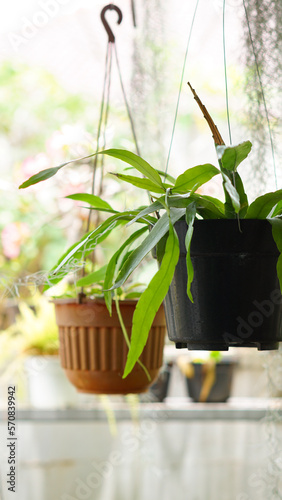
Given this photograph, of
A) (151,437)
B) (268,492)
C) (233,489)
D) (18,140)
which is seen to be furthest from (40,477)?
(18,140)

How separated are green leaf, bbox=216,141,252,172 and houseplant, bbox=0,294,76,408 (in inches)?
44.1

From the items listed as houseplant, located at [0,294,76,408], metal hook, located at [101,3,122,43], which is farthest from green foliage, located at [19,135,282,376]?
houseplant, located at [0,294,76,408]

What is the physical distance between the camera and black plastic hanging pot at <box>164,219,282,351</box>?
0.60 metres

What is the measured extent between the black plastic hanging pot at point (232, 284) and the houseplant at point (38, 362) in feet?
3.38

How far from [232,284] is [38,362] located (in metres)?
1.07

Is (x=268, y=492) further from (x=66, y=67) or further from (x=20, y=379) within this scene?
(x=66, y=67)

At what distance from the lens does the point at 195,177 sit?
2.09 ft

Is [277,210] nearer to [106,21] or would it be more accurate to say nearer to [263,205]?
[263,205]

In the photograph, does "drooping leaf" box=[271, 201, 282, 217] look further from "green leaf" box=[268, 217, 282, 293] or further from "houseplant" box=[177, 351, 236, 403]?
"houseplant" box=[177, 351, 236, 403]

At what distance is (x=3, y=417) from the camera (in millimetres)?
1664

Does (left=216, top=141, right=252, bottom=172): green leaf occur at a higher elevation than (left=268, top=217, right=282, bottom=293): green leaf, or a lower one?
higher

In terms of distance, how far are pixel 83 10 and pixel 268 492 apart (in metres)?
1.97

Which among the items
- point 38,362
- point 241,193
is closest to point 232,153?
point 241,193

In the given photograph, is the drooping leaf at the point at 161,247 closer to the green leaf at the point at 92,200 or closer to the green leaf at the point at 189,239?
the green leaf at the point at 189,239
